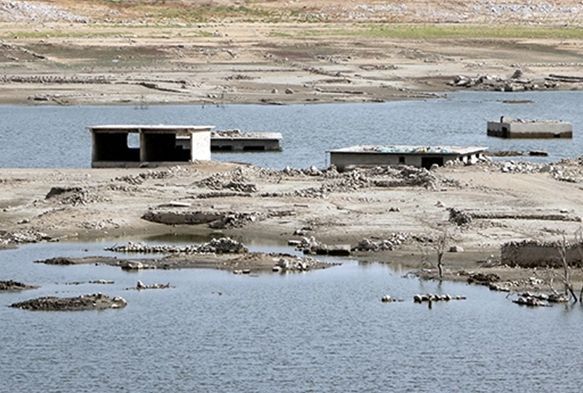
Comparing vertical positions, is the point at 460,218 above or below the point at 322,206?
above

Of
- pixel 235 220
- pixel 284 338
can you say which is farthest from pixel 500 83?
pixel 284 338

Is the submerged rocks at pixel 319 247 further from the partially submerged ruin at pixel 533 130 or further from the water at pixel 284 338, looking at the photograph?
the partially submerged ruin at pixel 533 130

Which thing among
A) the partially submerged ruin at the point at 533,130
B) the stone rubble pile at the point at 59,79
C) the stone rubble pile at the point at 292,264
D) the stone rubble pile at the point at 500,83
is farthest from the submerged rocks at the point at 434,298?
the stone rubble pile at the point at 500,83

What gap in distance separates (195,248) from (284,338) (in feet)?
24.8

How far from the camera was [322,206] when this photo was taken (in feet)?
138

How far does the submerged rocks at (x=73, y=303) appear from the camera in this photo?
32.3 m

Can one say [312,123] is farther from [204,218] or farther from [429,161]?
[204,218]

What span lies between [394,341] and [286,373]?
2.73 m

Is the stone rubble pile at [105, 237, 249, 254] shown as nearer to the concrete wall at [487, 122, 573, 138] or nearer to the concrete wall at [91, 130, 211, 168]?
the concrete wall at [91, 130, 211, 168]

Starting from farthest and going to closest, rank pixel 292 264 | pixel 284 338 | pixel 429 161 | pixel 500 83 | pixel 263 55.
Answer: pixel 263 55 → pixel 500 83 → pixel 429 161 → pixel 292 264 → pixel 284 338

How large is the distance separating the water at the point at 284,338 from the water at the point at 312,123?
19.2 meters

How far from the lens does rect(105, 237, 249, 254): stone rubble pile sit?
122 feet

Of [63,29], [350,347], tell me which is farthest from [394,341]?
[63,29]

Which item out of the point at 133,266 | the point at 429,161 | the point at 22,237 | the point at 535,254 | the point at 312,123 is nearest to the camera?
the point at 535,254
